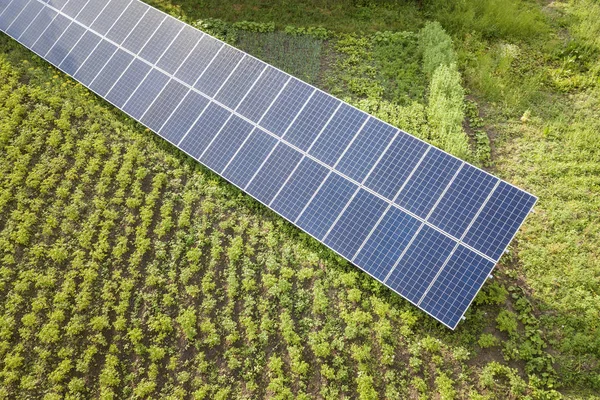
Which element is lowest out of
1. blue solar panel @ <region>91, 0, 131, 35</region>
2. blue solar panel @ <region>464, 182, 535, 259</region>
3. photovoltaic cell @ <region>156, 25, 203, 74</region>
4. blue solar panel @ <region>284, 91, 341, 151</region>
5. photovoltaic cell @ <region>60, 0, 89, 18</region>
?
photovoltaic cell @ <region>60, 0, 89, 18</region>

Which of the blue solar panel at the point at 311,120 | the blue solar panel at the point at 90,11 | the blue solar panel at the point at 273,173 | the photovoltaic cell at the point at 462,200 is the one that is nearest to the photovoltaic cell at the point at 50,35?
the blue solar panel at the point at 90,11

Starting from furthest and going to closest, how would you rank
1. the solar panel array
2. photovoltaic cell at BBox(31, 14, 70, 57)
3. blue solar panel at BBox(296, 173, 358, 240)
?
photovoltaic cell at BBox(31, 14, 70, 57) < blue solar panel at BBox(296, 173, 358, 240) < the solar panel array

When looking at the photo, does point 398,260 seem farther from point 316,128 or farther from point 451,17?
point 451,17

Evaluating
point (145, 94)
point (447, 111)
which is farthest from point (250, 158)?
point (447, 111)

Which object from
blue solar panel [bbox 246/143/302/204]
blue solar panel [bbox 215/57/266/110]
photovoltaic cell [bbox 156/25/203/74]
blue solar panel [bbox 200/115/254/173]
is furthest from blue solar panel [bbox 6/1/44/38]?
blue solar panel [bbox 246/143/302/204]

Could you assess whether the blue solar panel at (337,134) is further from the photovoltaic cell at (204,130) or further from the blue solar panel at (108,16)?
the blue solar panel at (108,16)

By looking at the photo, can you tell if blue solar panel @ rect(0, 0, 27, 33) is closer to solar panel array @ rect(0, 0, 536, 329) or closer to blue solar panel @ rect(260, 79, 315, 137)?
solar panel array @ rect(0, 0, 536, 329)

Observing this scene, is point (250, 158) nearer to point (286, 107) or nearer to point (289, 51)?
point (286, 107)
